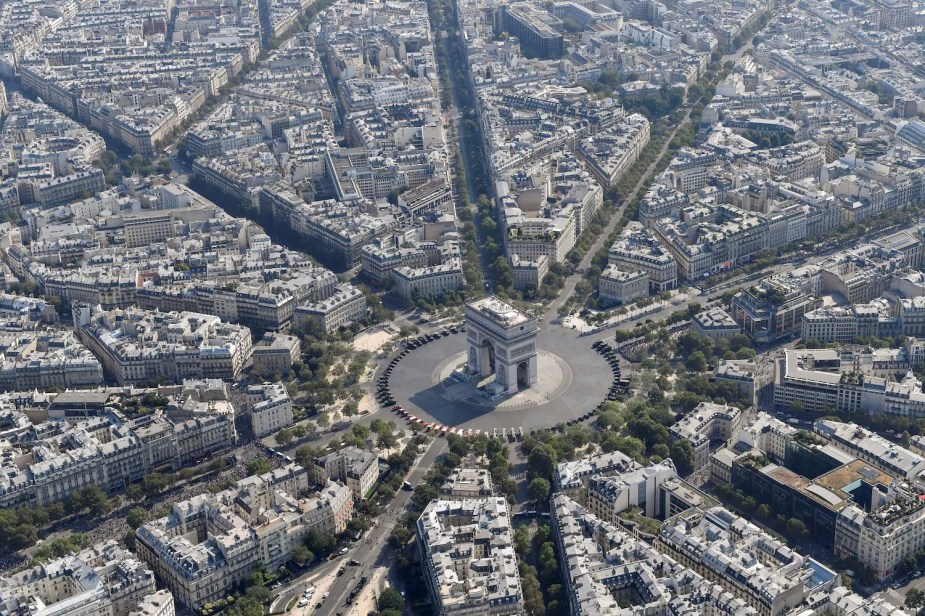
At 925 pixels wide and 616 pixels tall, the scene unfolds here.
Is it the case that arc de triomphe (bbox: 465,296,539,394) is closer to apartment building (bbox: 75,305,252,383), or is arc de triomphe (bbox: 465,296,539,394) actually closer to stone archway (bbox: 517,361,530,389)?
stone archway (bbox: 517,361,530,389)

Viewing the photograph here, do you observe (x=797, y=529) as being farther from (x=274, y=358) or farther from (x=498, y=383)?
(x=274, y=358)

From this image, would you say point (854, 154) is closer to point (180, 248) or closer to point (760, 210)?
point (760, 210)

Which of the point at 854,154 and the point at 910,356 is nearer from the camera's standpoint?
the point at 910,356

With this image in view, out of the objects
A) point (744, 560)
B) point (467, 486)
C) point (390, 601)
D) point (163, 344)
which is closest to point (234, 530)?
point (390, 601)

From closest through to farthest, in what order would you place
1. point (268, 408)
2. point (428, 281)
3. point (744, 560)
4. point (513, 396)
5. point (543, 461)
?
point (744, 560), point (543, 461), point (268, 408), point (513, 396), point (428, 281)

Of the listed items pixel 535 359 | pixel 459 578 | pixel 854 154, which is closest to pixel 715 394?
pixel 535 359

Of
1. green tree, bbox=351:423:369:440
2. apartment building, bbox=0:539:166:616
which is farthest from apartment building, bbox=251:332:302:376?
apartment building, bbox=0:539:166:616
